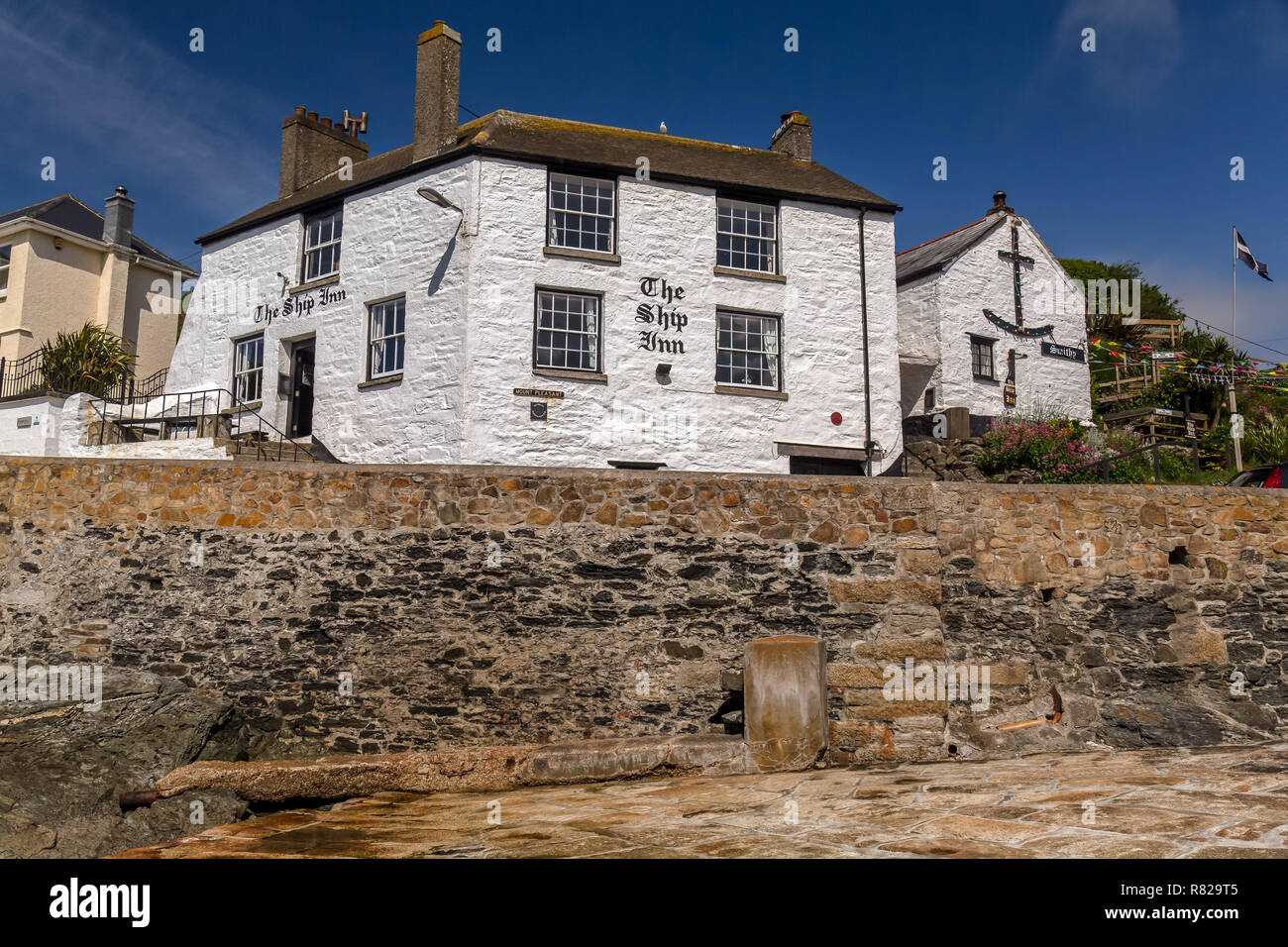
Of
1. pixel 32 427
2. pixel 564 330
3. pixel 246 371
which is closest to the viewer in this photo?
pixel 564 330

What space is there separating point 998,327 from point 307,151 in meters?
17.3

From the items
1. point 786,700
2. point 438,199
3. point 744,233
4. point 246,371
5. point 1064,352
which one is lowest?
point 786,700

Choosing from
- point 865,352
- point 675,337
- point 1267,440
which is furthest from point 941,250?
point 675,337

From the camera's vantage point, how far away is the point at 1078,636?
947 cm

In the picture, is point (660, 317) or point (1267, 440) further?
point (1267, 440)

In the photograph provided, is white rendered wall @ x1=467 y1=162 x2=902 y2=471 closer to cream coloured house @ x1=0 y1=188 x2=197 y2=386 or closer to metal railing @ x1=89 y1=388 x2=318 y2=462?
metal railing @ x1=89 y1=388 x2=318 y2=462

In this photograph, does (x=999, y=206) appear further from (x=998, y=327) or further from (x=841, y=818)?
(x=841, y=818)

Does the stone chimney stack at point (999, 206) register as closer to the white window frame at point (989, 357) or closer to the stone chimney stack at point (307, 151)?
the white window frame at point (989, 357)

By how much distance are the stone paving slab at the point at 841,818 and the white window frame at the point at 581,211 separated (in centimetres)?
1285

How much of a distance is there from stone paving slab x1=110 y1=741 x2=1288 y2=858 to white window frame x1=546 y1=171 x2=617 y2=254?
42.2 feet

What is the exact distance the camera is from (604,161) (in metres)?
18.7

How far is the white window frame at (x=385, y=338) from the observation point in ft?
60.5

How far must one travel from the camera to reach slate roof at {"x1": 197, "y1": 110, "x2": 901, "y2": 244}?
18.5 metres
